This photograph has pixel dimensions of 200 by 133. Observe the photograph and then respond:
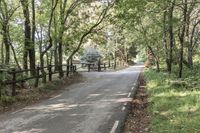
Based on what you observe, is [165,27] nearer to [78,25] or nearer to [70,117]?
[78,25]

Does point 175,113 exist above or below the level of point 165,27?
below

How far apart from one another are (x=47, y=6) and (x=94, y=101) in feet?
37.5

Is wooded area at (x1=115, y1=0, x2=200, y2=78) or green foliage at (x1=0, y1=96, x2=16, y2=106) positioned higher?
wooded area at (x1=115, y1=0, x2=200, y2=78)

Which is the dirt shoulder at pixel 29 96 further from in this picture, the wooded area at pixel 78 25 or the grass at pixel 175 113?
the grass at pixel 175 113

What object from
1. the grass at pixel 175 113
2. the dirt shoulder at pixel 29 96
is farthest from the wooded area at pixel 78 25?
the grass at pixel 175 113

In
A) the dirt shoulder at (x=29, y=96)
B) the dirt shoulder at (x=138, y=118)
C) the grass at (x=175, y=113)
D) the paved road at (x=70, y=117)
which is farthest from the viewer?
the dirt shoulder at (x=29, y=96)

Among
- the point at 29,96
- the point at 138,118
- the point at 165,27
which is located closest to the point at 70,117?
the point at 138,118

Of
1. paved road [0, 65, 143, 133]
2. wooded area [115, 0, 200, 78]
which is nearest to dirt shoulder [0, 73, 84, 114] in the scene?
paved road [0, 65, 143, 133]

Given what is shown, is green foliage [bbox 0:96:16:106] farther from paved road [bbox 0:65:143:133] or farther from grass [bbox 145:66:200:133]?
grass [bbox 145:66:200:133]

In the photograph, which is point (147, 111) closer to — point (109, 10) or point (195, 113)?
point (195, 113)

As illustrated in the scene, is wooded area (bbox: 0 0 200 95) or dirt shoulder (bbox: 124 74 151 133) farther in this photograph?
wooded area (bbox: 0 0 200 95)

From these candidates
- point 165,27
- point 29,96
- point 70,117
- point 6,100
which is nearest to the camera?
point 70,117

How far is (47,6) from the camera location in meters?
24.1

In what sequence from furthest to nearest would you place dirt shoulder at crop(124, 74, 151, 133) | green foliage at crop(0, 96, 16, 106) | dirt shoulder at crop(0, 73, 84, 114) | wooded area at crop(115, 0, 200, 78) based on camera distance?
1. wooded area at crop(115, 0, 200, 78)
2. green foliage at crop(0, 96, 16, 106)
3. dirt shoulder at crop(0, 73, 84, 114)
4. dirt shoulder at crop(124, 74, 151, 133)
